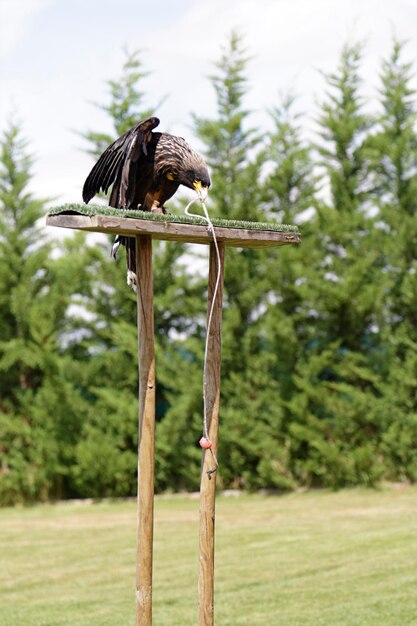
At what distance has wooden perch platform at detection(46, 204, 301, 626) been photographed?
5.06 meters

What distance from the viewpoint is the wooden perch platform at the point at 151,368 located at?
16.6 feet

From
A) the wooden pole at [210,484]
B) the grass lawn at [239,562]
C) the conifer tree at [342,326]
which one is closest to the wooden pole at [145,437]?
the wooden pole at [210,484]

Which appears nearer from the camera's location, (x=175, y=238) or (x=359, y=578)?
(x=175, y=238)

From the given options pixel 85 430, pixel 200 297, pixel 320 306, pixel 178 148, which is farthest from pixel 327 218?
pixel 178 148

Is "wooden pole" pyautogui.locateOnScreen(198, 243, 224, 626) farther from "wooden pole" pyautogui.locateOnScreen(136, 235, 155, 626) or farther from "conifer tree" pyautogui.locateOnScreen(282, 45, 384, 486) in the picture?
"conifer tree" pyautogui.locateOnScreen(282, 45, 384, 486)

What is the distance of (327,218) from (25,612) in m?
9.00

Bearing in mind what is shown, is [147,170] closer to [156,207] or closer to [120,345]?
[156,207]

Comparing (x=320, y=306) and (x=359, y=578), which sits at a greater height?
(x=320, y=306)

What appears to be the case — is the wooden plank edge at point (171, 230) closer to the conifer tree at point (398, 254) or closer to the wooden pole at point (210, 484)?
the wooden pole at point (210, 484)

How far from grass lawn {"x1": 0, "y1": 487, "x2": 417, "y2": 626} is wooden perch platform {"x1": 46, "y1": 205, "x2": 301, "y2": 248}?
3371mm

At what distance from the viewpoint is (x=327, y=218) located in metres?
15.8

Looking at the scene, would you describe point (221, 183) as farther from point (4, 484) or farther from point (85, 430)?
point (4, 484)

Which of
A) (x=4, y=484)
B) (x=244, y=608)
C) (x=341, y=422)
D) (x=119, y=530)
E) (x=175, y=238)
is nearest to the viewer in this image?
(x=175, y=238)


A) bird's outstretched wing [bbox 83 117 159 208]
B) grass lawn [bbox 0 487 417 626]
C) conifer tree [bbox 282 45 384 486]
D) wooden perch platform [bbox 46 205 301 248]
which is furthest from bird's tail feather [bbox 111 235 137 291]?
conifer tree [bbox 282 45 384 486]
